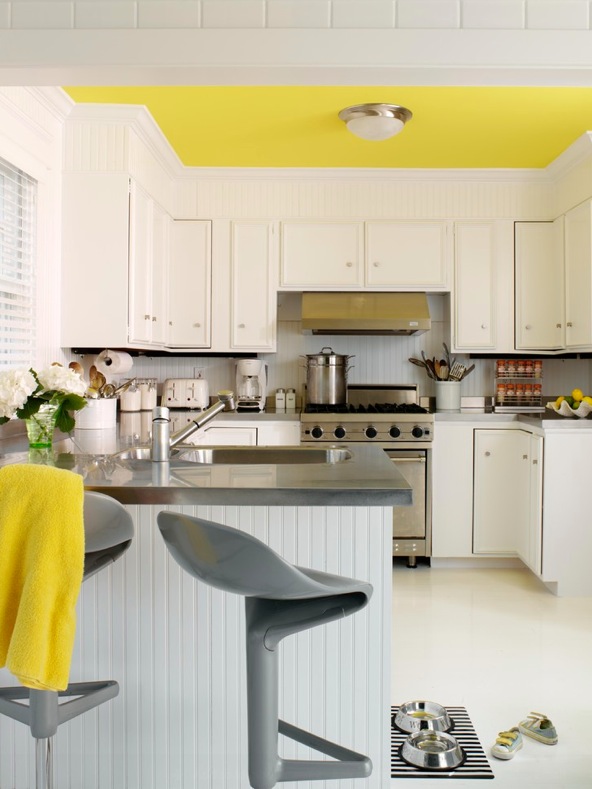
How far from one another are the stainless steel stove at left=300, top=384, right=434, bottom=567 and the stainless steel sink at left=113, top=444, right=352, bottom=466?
1803 mm

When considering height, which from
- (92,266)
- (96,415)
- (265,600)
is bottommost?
(265,600)

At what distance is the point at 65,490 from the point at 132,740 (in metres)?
0.91

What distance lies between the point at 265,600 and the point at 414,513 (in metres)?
3.15

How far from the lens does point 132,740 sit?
205cm

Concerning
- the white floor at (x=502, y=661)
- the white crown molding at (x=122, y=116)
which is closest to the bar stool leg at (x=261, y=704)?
the white floor at (x=502, y=661)

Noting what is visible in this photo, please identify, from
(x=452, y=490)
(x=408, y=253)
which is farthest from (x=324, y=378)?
(x=452, y=490)

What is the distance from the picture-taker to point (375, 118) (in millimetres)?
3652

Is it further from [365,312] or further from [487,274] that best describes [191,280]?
[487,274]

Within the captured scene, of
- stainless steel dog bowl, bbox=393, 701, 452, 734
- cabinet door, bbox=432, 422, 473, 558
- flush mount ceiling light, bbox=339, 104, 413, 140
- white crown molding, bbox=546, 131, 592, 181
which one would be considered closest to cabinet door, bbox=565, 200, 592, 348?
white crown molding, bbox=546, 131, 592, 181

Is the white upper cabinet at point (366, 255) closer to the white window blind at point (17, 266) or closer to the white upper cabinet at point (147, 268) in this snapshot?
the white upper cabinet at point (147, 268)

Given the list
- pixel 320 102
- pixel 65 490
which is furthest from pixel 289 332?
pixel 65 490

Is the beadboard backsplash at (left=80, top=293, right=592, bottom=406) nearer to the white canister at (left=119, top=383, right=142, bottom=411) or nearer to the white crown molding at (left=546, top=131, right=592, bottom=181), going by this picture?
the white canister at (left=119, top=383, right=142, bottom=411)

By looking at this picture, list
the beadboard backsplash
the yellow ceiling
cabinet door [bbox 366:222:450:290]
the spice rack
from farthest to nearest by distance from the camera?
1. the beadboard backsplash
2. the spice rack
3. cabinet door [bbox 366:222:450:290]
4. the yellow ceiling

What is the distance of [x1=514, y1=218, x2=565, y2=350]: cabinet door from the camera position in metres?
4.81
